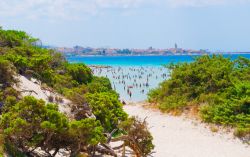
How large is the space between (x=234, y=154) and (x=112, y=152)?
636 cm

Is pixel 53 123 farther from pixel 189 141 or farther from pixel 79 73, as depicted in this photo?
pixel 79 73

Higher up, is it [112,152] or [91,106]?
[91,106]

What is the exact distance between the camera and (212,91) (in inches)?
1120

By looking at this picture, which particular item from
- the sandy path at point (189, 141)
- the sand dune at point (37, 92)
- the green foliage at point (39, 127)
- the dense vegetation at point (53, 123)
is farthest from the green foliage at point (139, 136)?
the sand dune at point (37, 92)

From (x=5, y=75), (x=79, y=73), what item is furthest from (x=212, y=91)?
(x=5, y=75)

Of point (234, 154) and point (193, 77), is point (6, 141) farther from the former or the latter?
point (193, 77)

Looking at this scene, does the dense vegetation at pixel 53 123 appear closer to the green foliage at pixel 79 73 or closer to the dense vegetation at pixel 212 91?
the green foliage at pixel 79 73

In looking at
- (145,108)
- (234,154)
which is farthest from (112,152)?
(145,108)

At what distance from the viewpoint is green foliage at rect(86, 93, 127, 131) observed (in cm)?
1883

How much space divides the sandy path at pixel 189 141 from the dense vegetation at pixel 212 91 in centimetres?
99

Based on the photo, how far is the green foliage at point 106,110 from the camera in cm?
1883

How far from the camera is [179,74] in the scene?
103 ft

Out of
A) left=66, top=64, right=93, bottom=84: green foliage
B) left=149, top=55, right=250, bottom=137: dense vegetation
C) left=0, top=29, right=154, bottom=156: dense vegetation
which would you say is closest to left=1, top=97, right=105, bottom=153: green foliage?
left=0, top=29, right=154, bottom=156: dense vegetation

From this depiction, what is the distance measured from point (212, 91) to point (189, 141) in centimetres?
733
